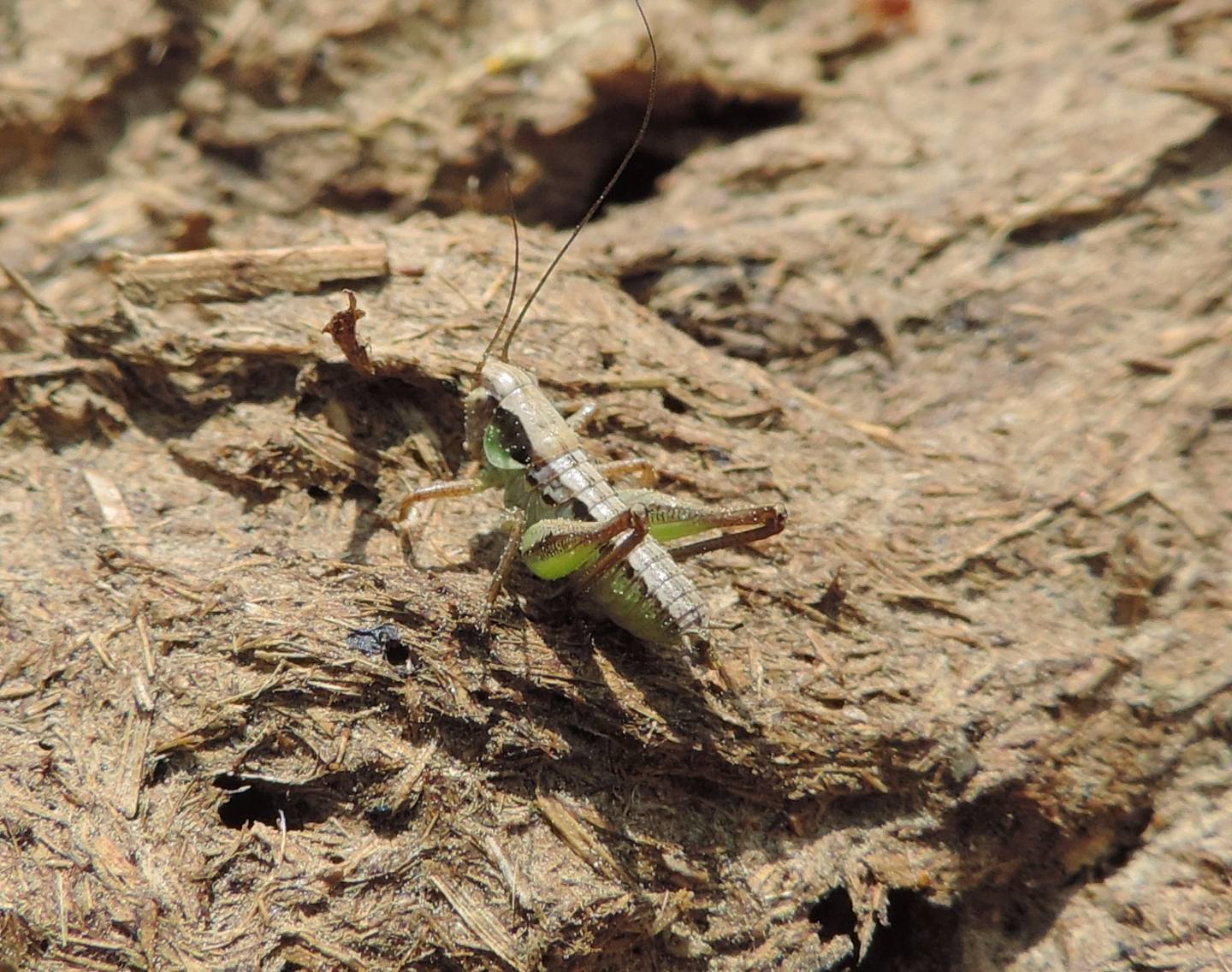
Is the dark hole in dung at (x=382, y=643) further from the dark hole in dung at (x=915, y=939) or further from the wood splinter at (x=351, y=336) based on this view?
the dark hole in dung at (x=915, y=939)

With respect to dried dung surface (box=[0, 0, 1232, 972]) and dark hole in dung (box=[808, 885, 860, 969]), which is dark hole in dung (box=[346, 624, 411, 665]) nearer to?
dried dung surface (box=[0, 0, 1232, 972])

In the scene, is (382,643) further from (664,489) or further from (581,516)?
(664,489)

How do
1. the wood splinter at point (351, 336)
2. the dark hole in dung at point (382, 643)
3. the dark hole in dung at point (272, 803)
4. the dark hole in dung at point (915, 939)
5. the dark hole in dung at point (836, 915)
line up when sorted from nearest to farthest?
1. the dark hole in dung at point (272, 803)
2. the dark hole in dung at point (382, 643)
3. the wood splinter at point (351, 336)
4. the dark hole in dung at point (836, 915)
5. the dark hole in dung at point (915, 939)

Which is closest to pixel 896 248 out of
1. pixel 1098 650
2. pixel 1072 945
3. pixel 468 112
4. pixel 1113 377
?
pixel 1113 377

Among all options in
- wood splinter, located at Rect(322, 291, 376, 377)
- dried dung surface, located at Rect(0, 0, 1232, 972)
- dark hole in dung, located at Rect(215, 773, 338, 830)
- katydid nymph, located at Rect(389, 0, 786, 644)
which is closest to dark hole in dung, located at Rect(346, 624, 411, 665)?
dried dung surface, located at Rect(0, 0, 1232, 972)

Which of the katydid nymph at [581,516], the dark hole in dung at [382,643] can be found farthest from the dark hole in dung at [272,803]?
the katydid nymph at [581,516]

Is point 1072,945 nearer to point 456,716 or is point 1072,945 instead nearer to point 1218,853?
point 1218,853
